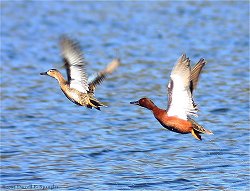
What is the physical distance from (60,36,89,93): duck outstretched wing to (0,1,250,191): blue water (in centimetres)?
135

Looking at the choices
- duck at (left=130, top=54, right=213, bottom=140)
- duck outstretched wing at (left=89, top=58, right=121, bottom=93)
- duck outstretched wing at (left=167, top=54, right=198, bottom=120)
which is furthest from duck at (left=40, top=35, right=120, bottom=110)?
duck outstretched wing at (left=167, top=54, right=198, bottom=120)

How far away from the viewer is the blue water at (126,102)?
1114cm

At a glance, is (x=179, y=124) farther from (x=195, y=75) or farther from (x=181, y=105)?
(x=195, y=75)

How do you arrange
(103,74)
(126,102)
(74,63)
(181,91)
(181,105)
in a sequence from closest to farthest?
1. (181,91)
2. (181,105)
3. (74,63)
4. (103,74)
5. (126,102)

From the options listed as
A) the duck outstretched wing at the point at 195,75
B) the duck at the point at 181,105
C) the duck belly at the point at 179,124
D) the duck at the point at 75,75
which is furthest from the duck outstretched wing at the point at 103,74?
the duck belly at the point at 179,124

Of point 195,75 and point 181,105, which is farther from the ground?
point 195,75

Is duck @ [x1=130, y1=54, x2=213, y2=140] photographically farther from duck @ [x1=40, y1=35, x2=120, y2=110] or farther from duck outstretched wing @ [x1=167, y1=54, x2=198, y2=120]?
duck @ [x1=40, y1=35, x2=120, y2=110]

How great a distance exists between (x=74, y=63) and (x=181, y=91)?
1830 mm

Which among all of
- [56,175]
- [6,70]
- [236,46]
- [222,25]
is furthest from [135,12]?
[56,175]

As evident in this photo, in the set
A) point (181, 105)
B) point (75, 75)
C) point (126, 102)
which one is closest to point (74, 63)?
point (75, 75)

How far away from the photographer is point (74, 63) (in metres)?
10.3

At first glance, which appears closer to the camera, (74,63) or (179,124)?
(179,124)

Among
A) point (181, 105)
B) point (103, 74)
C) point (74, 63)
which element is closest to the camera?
point (181, 105)

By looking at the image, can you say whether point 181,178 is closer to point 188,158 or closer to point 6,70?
point 188,158
